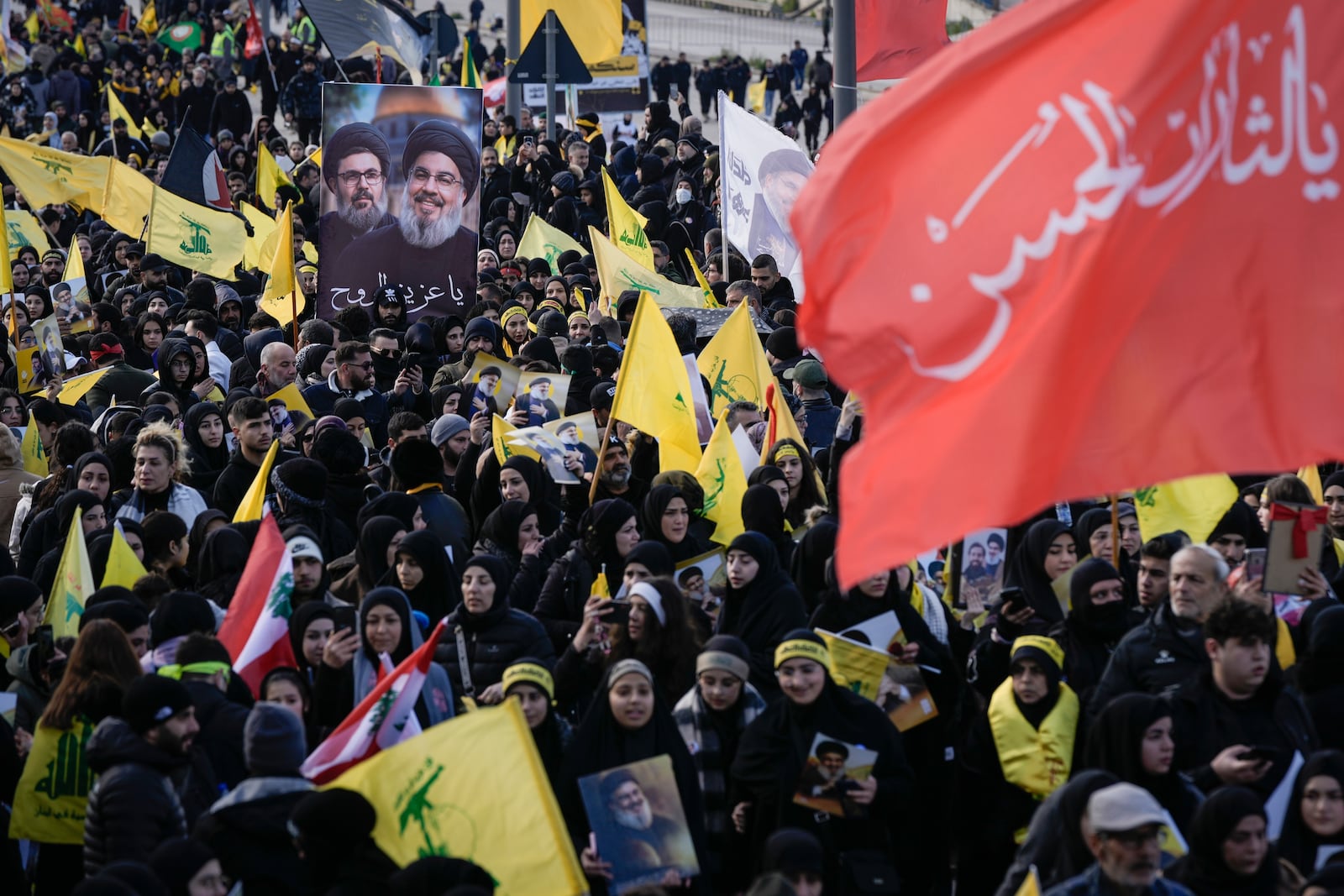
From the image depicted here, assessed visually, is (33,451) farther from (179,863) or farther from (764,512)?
(179,863)

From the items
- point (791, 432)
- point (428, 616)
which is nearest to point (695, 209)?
point (791, 432)

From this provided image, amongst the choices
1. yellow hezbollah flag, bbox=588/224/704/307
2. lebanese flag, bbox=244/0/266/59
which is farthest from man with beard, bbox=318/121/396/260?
lebanese flag, bbox=244/0/266/59

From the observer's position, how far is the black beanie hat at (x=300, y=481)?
8.30 metres

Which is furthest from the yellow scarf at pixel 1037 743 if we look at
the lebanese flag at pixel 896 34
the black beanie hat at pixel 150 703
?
the lebanese flag at pixel 896 34

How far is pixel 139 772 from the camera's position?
18.0 feet

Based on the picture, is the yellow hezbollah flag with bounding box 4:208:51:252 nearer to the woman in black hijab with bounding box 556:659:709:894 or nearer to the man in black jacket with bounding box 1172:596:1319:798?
the woman in black hijab with bounding box 556:659:709:894

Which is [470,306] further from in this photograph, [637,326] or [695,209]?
[695,209]

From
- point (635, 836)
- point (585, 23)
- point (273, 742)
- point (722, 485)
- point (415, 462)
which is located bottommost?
point (635, 836)

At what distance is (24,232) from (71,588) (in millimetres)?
10783

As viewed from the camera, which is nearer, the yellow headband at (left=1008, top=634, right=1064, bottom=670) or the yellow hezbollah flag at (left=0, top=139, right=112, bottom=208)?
the yellow headband at (left=1008, top=634, right=1064, bottom=670)

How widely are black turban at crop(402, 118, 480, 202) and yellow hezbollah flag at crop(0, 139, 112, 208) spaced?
4386mm

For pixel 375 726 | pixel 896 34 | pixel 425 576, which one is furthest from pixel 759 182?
pixel 375 726

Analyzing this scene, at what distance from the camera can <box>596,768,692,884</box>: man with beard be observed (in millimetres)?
5648

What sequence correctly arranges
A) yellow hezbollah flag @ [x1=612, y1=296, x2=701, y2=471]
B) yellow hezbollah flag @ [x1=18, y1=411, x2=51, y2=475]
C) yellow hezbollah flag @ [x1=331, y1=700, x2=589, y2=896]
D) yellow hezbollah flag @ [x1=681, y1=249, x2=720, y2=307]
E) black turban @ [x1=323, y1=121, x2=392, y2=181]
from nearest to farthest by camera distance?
yellow hezbollah flag @ [x1=331, y1=700, x2=589, y2=896] → yellow hezbollah flag @ [x1=612, y1=296, x2=701, y2=471] → yellow hezbollah flag @ [x1=18, y1=411, x2=51, y2=475] → black turban @ [x1=323, y1=121, x2=392, y2=181] → yellow hezbollah flag @ [x1=681, y1=249, x2=720, y2=307]
